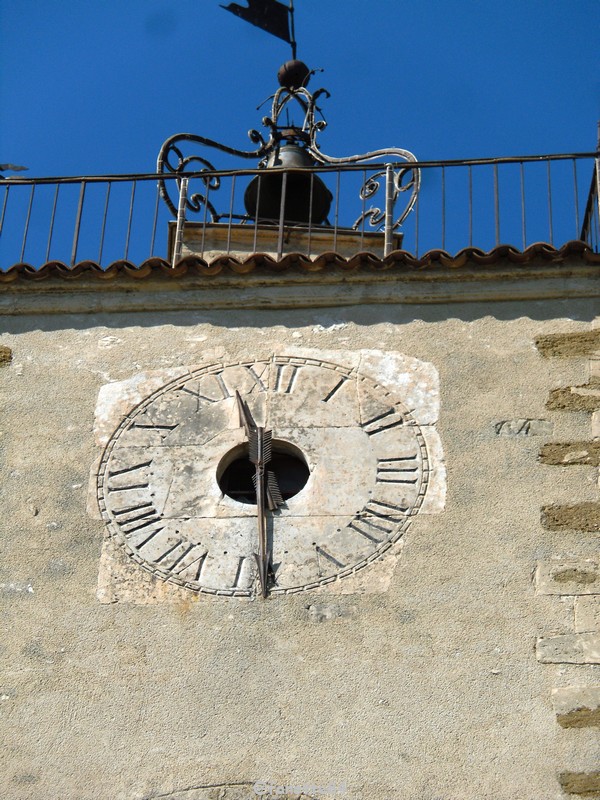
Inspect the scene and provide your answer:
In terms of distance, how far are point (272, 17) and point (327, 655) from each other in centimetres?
577

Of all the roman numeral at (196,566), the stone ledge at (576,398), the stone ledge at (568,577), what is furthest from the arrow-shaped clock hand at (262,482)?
the stone ledge at (576,398)

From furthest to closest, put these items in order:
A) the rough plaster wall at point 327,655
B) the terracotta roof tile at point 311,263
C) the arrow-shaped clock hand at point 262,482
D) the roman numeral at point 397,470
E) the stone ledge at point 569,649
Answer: the terracotta roof tile at point 311,263, the roman numeral at point 397,470, the arrow-shaped clock hand at point 262,482, the stone ledge at point 569,649, the rough plaster wall at point 327,655

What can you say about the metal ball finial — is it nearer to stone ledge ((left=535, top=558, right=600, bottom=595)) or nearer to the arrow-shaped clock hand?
the arrow-shaped clock hand

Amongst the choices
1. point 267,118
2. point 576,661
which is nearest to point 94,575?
point 576,661

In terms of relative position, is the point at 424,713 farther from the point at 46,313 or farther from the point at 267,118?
the point at 267,118

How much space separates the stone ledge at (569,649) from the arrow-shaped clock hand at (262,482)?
1.21 metres

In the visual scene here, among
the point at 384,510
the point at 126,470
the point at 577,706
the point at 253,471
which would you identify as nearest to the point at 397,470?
the point at 384,510

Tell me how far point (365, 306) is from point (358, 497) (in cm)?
120

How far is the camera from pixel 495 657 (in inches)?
252

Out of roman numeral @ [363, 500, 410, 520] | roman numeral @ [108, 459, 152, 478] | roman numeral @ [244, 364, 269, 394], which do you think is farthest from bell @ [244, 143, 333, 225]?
roman numeral @ [363, 500, 410, 520]

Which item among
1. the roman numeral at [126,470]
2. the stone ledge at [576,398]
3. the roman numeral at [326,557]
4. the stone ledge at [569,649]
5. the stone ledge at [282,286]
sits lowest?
the stone ledge at [569,649]

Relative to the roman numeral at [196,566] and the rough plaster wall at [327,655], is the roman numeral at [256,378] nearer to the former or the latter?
the rough plaster wall at [327,655]

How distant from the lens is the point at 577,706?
20.5ft

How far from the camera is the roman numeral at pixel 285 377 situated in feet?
24.3
